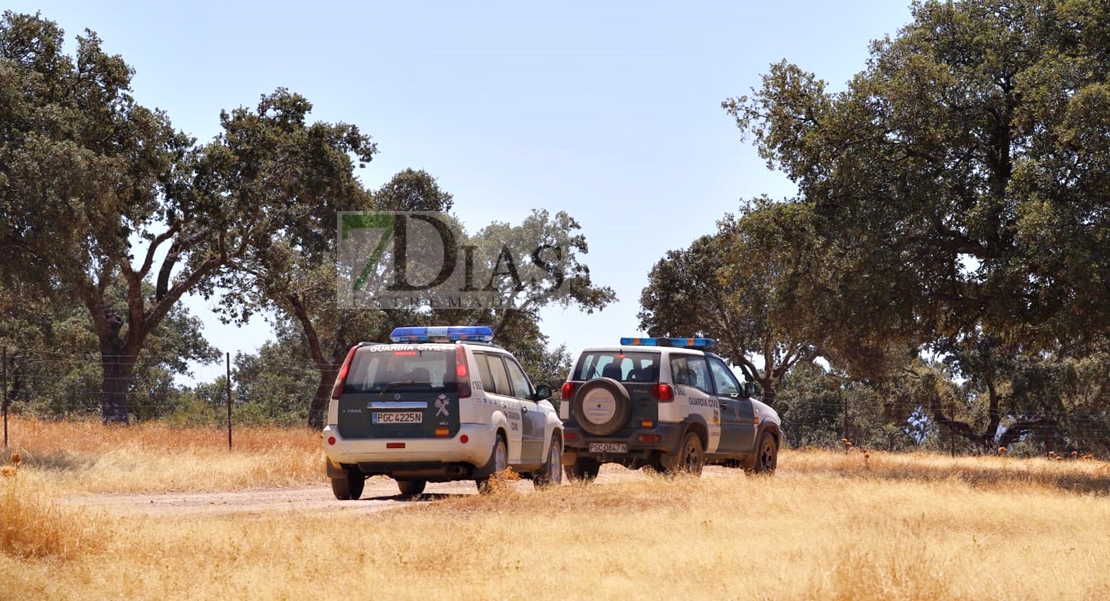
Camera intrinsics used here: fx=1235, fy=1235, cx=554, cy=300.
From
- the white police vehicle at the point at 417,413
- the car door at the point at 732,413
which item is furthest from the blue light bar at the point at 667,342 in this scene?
the white police vehicle at the point at 417,413

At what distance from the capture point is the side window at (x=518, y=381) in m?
16.5

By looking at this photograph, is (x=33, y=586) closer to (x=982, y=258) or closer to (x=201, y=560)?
Result: (x=201, y=560)

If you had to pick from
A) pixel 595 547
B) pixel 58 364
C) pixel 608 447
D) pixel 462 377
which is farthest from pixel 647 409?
pixel 58 364

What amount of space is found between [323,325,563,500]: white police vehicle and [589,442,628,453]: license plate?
2.62m

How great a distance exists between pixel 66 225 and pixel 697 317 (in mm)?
30224

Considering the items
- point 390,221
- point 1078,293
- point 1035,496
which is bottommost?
point 1035,496

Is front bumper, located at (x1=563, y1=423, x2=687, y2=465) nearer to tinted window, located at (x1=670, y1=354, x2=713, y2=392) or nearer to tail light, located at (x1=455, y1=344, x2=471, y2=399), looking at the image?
tinted window, located at (x1=670, y1=354, x2=713, y2=392)

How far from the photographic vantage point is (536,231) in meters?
60.1

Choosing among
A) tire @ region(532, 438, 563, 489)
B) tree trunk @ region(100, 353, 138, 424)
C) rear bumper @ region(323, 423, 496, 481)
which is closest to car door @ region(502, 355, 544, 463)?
tire @ region(532, 438, 563, 489)

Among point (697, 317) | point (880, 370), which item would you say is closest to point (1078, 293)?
point (880, 370)

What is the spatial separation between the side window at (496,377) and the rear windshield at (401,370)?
68cm

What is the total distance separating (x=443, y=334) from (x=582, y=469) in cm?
453

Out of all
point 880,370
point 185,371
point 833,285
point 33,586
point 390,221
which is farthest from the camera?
point 185,371

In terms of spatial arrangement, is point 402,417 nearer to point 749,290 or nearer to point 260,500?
point 260,500
